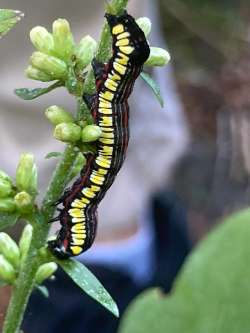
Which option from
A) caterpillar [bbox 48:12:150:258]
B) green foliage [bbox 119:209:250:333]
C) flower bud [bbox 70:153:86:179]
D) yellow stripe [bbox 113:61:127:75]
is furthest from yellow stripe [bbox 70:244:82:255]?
green foliage [bbox 119:209:250:333]

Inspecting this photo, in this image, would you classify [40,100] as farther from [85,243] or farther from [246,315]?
[246,315]

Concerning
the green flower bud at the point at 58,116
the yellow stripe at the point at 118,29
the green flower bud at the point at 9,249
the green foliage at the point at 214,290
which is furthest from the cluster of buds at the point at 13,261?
the green foliage at the point at 214,290

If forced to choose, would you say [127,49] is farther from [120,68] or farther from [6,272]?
[6,272]

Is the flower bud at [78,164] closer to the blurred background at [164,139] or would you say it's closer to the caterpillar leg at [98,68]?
the caterpillar leg at [98,68]

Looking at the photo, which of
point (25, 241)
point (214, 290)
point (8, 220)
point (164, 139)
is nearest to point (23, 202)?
point (8, 220)

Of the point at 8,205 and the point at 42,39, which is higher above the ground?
the point at 42,39

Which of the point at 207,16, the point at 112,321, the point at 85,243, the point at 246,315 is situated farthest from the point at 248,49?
the point at 246,315

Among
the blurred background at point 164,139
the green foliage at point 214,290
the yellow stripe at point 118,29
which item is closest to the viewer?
the green foliage at point 214,290
